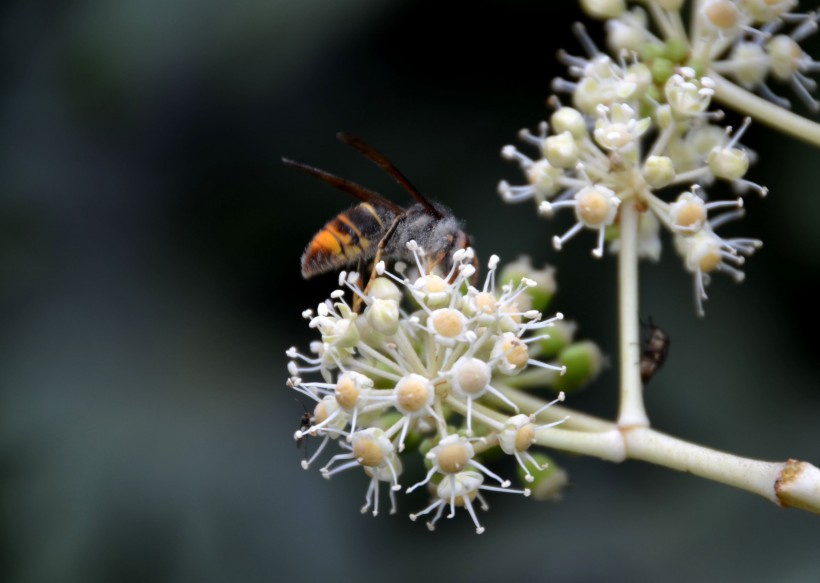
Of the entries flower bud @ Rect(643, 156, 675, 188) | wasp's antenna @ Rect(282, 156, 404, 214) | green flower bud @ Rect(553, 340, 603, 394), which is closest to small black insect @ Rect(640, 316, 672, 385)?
green flower bud @ Rect(553, 340, 603, 394)

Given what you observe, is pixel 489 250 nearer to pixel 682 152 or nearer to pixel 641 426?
pixel 682 152

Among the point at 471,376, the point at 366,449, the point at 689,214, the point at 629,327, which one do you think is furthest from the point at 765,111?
the point at 366,449

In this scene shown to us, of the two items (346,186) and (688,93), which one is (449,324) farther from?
(688,93)

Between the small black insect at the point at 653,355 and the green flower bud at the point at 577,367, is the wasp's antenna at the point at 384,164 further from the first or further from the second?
the small black insect at the point at 653,355

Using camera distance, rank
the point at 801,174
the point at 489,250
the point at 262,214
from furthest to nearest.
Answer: the point at 262,214 < the point at 489,250 < the point at 801,174

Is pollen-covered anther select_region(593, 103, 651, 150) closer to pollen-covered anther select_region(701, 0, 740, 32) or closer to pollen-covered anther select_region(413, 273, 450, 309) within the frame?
pollen-covered anther select_region(701, 0, 740, 32)

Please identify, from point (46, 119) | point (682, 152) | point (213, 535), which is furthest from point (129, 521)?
point (682, 152)
